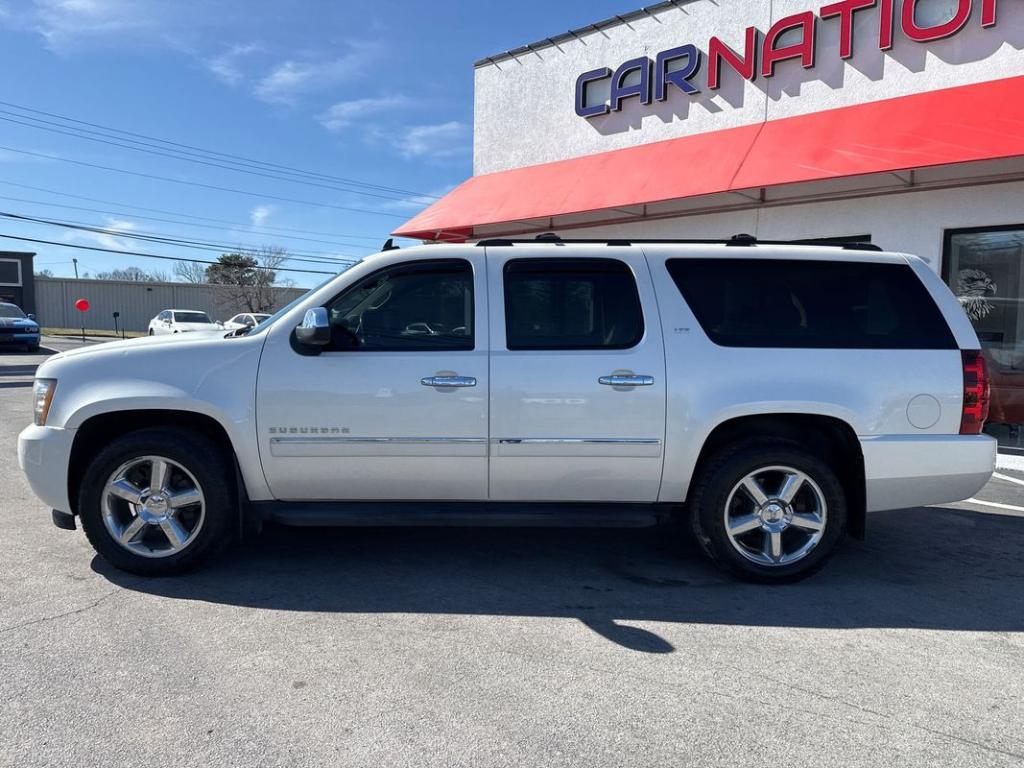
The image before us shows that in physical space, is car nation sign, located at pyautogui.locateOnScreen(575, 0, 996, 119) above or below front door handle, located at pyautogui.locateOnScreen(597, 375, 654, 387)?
above

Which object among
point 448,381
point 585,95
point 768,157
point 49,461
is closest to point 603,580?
point 448,381

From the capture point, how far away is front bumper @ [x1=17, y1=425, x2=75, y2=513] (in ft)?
13.9

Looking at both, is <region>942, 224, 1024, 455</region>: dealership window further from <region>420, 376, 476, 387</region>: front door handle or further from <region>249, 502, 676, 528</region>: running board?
<region>420, 376, 476, 387</region>: front door handle

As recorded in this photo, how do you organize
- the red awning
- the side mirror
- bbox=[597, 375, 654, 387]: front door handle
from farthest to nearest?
the red awning, bbox=[597, 375, 654, 387]: front door handle, the side mirror

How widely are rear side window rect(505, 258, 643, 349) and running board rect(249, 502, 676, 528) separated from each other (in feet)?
3.06

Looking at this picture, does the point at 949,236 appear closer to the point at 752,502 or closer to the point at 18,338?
the point at 752,502

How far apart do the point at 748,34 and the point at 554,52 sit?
4.20 meters

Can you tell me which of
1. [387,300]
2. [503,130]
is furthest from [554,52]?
[387,300]

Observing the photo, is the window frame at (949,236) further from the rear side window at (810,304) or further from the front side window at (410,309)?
the front side window at (410,309)

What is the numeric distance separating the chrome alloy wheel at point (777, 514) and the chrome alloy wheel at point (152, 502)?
3.03 meters

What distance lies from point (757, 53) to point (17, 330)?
22.3 meters

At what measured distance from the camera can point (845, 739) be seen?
2775 mm

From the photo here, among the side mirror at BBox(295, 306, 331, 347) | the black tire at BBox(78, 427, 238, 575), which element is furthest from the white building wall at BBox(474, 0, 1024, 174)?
the black tire at BBox(78, 427, 238, 575)

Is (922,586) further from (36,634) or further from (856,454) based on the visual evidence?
(36,634)
